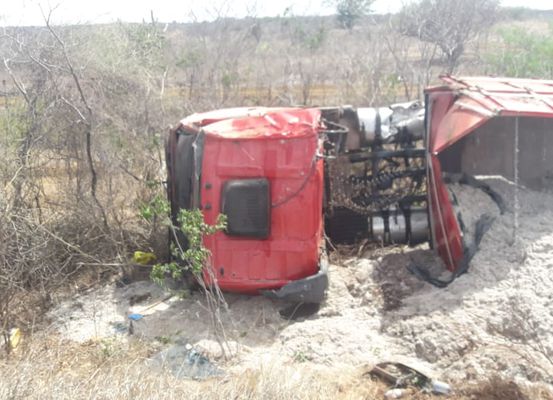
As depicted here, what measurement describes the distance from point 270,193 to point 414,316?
1588 millimetres

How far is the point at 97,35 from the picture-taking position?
874cm

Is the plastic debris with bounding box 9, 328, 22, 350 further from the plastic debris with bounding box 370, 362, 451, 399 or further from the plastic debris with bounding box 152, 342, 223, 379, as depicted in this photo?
the plastic debris with bounding box 370, 362, 451, 399

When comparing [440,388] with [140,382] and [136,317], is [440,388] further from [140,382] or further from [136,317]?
[136,317]

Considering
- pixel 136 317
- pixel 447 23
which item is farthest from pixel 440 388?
pixel 447 23

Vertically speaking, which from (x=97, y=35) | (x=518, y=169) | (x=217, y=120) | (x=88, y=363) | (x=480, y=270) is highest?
(x=97, y=35)

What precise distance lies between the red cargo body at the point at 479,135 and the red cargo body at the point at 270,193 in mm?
1218

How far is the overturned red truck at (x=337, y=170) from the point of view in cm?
580

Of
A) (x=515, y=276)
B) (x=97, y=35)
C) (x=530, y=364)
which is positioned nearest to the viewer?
(x=530, y=364)

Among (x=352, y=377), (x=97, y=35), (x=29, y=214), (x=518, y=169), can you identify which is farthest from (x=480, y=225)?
(x=97, y=35)

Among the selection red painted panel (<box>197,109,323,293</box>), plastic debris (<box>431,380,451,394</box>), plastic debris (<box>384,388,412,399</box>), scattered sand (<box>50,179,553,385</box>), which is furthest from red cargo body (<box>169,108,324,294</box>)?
plastic debris (<box>431,380,451,394</box>)

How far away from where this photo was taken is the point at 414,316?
18.2 ft

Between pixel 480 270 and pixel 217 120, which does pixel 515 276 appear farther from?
pixel 217 120

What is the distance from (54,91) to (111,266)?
2.11 metres

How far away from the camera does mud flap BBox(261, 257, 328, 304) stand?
5820 millimetres
